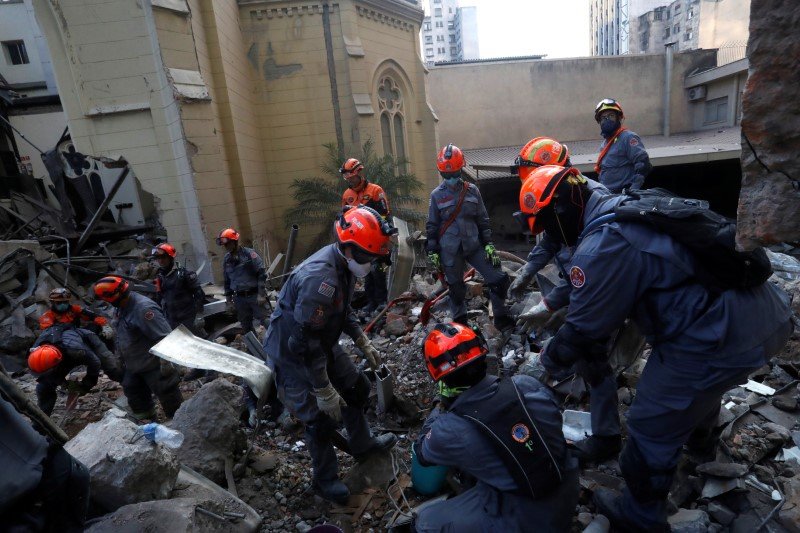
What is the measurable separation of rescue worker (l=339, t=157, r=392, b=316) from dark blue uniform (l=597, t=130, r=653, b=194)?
3014mm

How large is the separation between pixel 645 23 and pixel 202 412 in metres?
47.3

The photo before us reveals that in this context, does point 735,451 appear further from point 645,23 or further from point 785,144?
point 645,23

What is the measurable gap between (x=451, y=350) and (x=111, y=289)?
3.59 meters

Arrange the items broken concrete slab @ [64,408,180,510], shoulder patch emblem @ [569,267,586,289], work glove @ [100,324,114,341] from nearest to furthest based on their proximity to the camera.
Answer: shoulder patch emblem @ [569,267,586,289], broken concrete slab @ [64,408,180,510], work glove @ [100,324,114,341]

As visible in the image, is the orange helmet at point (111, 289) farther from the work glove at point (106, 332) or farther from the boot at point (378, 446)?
the work glove at point (106, 332)

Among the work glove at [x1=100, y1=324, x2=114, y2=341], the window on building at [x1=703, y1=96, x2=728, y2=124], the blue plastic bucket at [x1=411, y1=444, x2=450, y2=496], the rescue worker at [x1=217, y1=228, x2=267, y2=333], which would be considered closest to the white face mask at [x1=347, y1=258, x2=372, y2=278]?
the blue plastic bucket at [x1=411, y1=444, x2=450, y2=496]

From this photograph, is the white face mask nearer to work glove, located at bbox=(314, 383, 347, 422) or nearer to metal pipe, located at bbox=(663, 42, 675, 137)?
work glove, located at bbox=(314, 383, 347, 422)

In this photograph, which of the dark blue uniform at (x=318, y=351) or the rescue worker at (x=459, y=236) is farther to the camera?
the rescue worker at (x=459, y=236)

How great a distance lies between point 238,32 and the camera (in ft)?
37.2

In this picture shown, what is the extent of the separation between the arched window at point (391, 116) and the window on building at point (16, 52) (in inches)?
645

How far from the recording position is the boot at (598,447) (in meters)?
2.85

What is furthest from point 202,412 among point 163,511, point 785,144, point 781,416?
point 781,416

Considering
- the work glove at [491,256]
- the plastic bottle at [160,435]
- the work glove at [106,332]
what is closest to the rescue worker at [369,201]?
the work glove at [491,256]

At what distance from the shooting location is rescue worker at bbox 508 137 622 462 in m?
2.79
